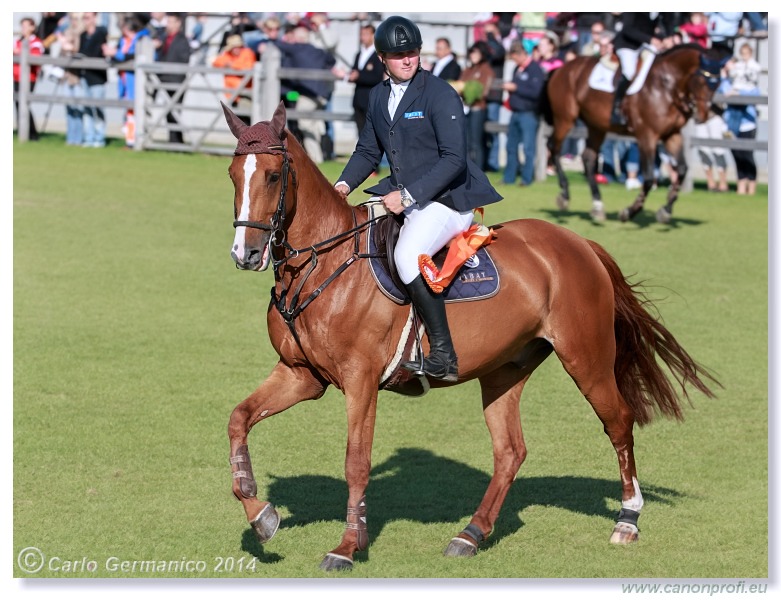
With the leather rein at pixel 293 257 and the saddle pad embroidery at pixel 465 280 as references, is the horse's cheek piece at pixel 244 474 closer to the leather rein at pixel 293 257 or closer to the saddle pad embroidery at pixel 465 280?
the leather rein at pixel 293 257

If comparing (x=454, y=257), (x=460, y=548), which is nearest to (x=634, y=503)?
(x=460, y=548)

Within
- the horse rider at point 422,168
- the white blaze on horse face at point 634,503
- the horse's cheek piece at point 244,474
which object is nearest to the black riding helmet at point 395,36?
the horse rider at point 422,168

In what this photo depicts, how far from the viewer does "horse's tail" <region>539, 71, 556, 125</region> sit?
2058 centimetres

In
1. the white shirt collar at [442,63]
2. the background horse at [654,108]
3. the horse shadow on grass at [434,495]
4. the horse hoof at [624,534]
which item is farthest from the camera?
the white shirt collar at [442,63]

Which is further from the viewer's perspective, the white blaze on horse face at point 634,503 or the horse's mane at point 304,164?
the white blaze on horse face at point 634,503

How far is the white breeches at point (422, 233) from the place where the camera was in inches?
255

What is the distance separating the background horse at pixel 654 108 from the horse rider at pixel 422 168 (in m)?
12.2

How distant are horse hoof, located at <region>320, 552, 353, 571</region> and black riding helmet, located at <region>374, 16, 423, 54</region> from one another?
258 centimetres

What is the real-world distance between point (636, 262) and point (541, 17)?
34.9 feet

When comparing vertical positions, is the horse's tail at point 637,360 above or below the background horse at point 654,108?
below

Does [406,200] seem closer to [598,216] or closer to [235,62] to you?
[598,216]

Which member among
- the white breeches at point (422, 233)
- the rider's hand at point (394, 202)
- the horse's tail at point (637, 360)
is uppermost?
the rider's hand at point (394, 202)

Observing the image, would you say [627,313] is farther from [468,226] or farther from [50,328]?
[50,328]

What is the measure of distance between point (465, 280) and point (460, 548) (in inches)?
56.8
